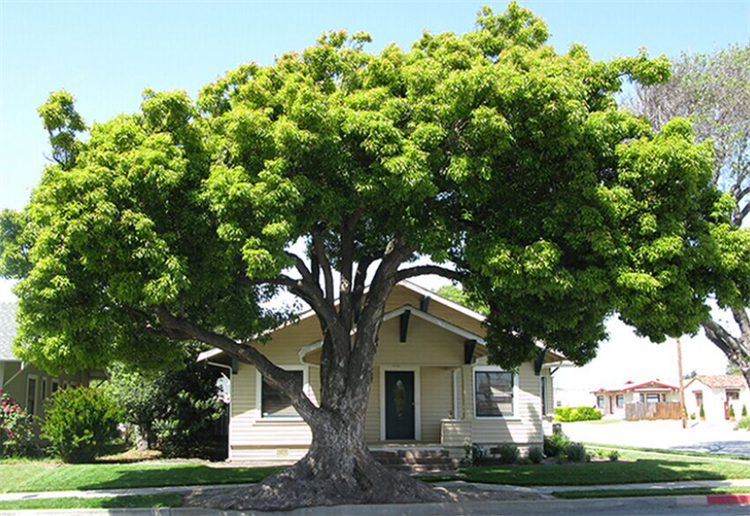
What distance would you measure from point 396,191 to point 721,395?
65.1m

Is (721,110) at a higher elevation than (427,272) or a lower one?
higher

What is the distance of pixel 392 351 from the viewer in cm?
2255

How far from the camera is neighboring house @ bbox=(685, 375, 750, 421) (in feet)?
219

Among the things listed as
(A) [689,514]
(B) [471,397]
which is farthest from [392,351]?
(A) [689,514]

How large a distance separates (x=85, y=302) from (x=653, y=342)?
10.6 metres

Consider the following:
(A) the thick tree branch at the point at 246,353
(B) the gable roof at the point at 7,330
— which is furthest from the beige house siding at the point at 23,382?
(A) the thick tree branch at the point at 246,353

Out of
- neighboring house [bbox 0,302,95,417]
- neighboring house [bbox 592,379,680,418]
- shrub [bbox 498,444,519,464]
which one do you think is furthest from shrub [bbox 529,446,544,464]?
neighboring house [bbox 592,379,680,418]

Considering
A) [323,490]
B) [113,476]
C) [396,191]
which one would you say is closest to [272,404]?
[113,476]

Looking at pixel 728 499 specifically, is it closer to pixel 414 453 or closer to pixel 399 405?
pixel 414 453

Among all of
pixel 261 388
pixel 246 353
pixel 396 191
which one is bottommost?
pixel 261 388

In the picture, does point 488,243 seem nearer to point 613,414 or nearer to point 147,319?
point 147,319

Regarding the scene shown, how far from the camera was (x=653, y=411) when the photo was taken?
2768 inches

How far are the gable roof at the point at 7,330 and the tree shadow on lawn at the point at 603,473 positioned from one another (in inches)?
560

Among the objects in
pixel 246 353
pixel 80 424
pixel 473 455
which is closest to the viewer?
pixel 246 353
